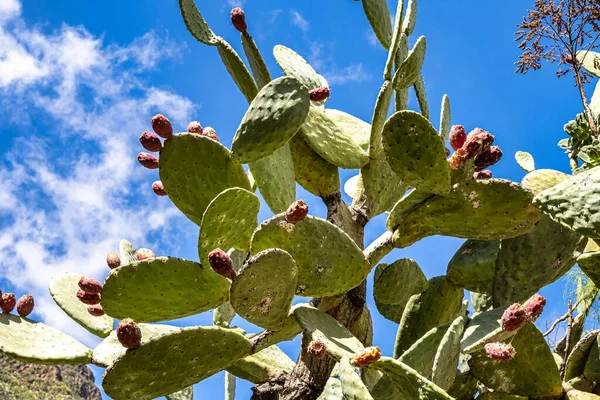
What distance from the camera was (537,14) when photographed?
361 cm

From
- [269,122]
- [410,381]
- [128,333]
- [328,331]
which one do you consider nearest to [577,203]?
[410,381]

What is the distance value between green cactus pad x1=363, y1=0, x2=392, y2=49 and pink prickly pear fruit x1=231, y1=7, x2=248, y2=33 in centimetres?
43

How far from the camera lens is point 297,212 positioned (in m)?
1.71

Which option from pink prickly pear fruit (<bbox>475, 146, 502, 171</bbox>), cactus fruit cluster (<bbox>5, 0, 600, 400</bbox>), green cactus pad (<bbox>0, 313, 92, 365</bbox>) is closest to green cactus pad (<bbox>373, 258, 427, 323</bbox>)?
cactus fruit cluster (<bbox>5, 0, 600, 400</bbox>)

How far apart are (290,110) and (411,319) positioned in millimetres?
740

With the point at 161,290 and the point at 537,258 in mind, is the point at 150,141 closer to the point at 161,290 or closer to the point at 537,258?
the point at 161,290

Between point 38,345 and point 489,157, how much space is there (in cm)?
141

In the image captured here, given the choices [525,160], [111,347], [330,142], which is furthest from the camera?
[525,160]

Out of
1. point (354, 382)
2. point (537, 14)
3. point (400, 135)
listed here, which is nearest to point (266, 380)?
point (354, 382)

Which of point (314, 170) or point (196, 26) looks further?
point (196, 26)

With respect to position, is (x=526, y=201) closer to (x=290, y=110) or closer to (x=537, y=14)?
(x=290, y=110)

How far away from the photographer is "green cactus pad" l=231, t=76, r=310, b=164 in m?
1.94

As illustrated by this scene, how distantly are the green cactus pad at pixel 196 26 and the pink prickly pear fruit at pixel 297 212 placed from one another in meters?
0.91

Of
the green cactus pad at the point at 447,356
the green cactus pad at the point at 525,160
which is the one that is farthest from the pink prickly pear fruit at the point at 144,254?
the green cactus pad at the point at 525,160
